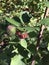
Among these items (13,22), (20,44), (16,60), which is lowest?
(16,60)

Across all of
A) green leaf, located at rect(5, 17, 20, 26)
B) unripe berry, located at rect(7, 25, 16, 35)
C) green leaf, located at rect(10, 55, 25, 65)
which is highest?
green leaf, located at rect(5, 17, 20, 26)

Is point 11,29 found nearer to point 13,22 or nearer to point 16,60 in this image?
point 13,22

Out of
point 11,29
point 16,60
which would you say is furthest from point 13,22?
point 16,60

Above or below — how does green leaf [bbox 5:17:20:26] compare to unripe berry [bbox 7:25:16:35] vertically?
above

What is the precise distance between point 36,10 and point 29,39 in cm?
414

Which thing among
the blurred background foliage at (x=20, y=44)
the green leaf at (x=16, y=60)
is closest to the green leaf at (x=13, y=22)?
the blurred background foliage at (x=20, y=44)

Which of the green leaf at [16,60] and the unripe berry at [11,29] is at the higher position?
the unripe berry at [11,29]

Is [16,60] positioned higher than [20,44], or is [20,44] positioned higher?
[20,44]

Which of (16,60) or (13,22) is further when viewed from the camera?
(16,60)

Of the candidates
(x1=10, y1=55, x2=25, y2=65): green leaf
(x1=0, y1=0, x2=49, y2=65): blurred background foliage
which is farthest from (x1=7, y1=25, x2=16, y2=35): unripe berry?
(x1=10, y1=55, x2=25, y2=65): green leaf

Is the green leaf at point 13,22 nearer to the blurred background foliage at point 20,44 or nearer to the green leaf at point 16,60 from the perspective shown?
the blurred background foliage at point 20,44

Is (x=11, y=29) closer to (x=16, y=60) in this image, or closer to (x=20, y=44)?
(x=20, y=44)

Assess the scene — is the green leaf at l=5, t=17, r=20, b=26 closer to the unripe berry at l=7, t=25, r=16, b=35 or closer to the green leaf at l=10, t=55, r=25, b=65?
the unripe berry at l=7, t=25, r=16, b=35

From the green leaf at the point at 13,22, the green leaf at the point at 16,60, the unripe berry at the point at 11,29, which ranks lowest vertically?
the green leaf at the point at 16,60
